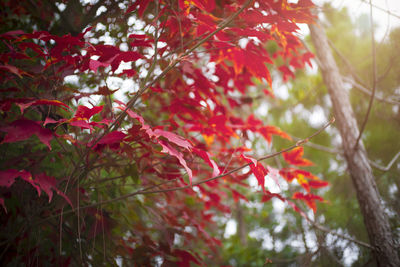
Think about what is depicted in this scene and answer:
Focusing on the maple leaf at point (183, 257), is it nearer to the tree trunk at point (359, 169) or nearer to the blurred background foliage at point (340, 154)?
the blurred background foliage at point (340, 154)

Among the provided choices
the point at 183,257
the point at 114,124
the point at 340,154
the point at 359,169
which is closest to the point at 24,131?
Answer: the point at 114,124

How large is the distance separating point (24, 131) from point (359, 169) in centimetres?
175

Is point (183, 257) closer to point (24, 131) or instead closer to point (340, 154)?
point (24, 131)

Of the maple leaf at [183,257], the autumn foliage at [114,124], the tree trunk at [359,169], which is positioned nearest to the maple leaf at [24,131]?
the autumn foliage at [114,124]

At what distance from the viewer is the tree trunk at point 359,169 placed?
1.37 metres

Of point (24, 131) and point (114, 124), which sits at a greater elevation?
point (114, 124)

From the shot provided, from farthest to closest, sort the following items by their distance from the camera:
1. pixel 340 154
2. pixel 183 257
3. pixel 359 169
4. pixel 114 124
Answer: pixel 340 154, pixel 359 169, pixel 183 257, pixel 114 124

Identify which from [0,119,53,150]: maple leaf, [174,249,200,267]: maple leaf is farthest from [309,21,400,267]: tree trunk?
[0,119,53,150]: maple leaf

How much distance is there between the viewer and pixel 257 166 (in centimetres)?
101

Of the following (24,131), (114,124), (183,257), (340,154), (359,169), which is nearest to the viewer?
(24,131)

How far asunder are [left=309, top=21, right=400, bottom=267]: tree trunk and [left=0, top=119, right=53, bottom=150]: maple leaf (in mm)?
1367

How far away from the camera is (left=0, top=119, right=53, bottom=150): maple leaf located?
828mm

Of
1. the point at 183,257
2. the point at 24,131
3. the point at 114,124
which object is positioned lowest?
the point at 183,257

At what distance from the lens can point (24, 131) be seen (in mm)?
853
